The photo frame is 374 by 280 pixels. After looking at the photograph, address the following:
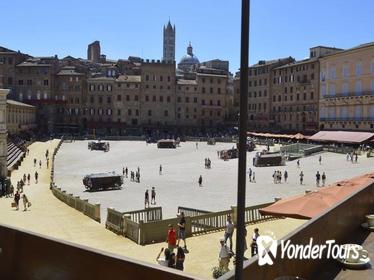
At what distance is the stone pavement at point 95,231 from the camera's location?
16281mm

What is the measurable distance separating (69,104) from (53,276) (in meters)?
105

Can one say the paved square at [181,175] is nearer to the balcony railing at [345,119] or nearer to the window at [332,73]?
the balcony railing at [345,119]

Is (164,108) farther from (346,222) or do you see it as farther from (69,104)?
(346,222)

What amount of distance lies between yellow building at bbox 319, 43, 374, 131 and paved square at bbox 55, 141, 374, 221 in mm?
15948

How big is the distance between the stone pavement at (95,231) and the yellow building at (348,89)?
5333cm

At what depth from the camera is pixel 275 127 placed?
333 feet

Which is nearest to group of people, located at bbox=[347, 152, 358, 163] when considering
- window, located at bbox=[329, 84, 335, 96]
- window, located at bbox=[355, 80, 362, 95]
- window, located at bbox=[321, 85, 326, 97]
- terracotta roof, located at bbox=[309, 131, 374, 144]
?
terracotta roof, located at bbox=[309, 131, 374, 144]

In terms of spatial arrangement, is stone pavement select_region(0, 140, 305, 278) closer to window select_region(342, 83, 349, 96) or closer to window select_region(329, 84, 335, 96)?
window select_region(342, 83, 349, 96)

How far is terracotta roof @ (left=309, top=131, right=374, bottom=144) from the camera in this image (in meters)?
64.2

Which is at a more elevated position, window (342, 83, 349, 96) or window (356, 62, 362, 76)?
window (356, 62, 362, 76)

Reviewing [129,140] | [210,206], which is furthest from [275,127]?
[210,206]

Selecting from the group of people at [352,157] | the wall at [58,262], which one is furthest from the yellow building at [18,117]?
the wall at [58,262]

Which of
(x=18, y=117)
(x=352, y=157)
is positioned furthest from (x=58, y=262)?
(x=18, y=117)

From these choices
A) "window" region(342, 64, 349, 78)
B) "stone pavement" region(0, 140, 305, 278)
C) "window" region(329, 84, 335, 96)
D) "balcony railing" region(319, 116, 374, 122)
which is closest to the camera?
"stone pavement" region(0, 140, 305, 278)
